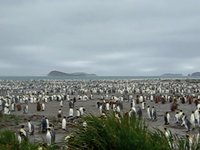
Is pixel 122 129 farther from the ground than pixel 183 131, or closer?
farther from the ground

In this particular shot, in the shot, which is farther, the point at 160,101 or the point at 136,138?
the point at 160,101

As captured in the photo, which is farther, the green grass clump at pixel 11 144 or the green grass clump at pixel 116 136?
the green grass clump at pixel 11 144

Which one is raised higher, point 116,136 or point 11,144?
point 116,136

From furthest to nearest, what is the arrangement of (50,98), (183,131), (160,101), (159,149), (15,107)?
1. (50,98)
2. (160,101)
3. (15,107)
4. (183,131)
5. (159,149)

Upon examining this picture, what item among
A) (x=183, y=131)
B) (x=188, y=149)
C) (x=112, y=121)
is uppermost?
(x=112, y=121)

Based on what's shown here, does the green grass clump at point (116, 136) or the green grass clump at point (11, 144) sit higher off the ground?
the green grass clump at point (116, 136)

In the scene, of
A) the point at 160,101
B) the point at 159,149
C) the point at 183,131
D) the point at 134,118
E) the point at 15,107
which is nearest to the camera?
the point at 159,149

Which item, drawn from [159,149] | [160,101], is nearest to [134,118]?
[159,149]

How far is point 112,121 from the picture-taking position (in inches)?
309

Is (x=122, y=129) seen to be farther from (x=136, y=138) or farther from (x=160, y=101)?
(x=160, y=101)

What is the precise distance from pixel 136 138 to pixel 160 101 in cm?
4222

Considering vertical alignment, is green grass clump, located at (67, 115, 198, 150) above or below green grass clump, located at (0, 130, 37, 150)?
above

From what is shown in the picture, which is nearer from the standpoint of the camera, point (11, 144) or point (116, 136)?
point (116, 136)

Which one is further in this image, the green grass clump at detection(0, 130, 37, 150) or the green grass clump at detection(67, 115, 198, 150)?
the green grass clump at detection(0, 130, 37, 150)
